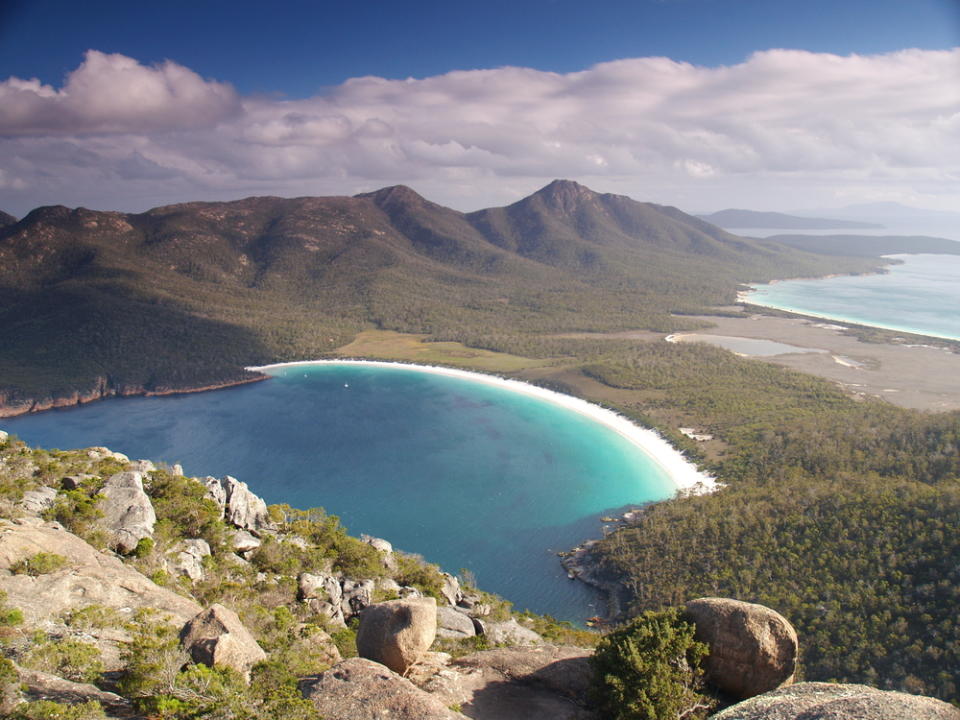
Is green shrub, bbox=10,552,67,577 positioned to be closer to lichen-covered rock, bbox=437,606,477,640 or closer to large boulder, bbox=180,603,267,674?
large boulder, bbox=180,603,267,674

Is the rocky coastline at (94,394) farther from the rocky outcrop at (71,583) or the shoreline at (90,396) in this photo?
the rocky outcrop at (71,583)

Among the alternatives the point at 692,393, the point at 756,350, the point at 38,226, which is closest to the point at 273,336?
the point at 38,226

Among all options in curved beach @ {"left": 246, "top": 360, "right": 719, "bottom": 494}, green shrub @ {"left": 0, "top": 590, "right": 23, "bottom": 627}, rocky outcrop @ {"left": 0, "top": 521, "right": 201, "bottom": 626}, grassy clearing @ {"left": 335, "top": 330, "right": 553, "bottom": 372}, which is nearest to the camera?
green shrub @ {"left": 0, "top": 590, "right": 23, "bottom": 627}

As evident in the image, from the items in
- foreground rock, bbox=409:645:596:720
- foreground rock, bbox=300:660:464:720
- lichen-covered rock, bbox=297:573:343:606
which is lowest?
lichen-covered rock, bbox=297:573:343:606

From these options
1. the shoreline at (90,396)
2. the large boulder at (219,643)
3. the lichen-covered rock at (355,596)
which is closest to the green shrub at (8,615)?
the large boulder at (219,643)

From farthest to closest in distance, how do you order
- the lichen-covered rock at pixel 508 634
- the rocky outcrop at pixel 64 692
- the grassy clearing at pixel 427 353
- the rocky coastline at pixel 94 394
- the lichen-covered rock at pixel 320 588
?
the grassy clearing at pixel 427 353 < the rocky coastline at pixel 94 394 < the lichen-covered rock at pixel 508 634 < the lichen-covered rock at pixel 320 588 < the rocky outcrop at pixel 64 692

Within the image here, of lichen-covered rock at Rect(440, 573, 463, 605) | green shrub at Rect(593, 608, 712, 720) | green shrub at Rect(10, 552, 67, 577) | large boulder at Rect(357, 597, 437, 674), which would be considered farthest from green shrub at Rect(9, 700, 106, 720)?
lichen-covered rock at Rect(440, 573, 463, 605)

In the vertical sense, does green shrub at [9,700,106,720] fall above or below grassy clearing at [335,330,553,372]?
above
